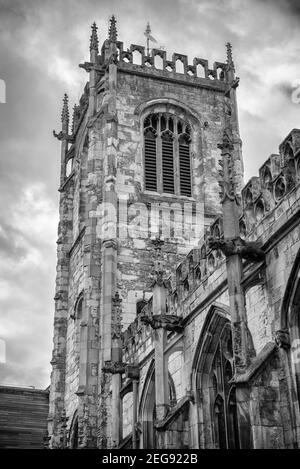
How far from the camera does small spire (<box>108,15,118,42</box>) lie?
32438mm

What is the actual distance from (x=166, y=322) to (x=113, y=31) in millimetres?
18622

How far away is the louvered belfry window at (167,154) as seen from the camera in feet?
98.4

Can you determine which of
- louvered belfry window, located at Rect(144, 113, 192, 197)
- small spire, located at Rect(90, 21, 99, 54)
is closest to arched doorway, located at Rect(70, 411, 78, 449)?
louvered belfry window, located at Rect(144, 113, 192, 197)

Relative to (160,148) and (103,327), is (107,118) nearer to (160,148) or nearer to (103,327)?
(160,148)

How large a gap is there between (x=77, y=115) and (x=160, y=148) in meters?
8.33

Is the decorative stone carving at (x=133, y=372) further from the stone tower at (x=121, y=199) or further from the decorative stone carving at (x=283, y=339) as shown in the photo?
the decorative stone carving at (x=283, y=339)

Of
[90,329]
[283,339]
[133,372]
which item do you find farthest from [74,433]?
[283,339]

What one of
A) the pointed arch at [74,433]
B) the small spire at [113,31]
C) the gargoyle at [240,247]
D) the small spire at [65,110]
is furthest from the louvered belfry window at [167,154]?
the gargoyle at [240,247]

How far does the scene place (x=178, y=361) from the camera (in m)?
18.5

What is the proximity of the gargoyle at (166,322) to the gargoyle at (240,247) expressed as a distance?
4454 mm

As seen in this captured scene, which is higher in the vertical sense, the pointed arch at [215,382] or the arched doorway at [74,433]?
the arched doorway at [74,433]

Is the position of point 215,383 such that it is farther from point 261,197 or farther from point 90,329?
point 90,329

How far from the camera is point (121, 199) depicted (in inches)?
1125
